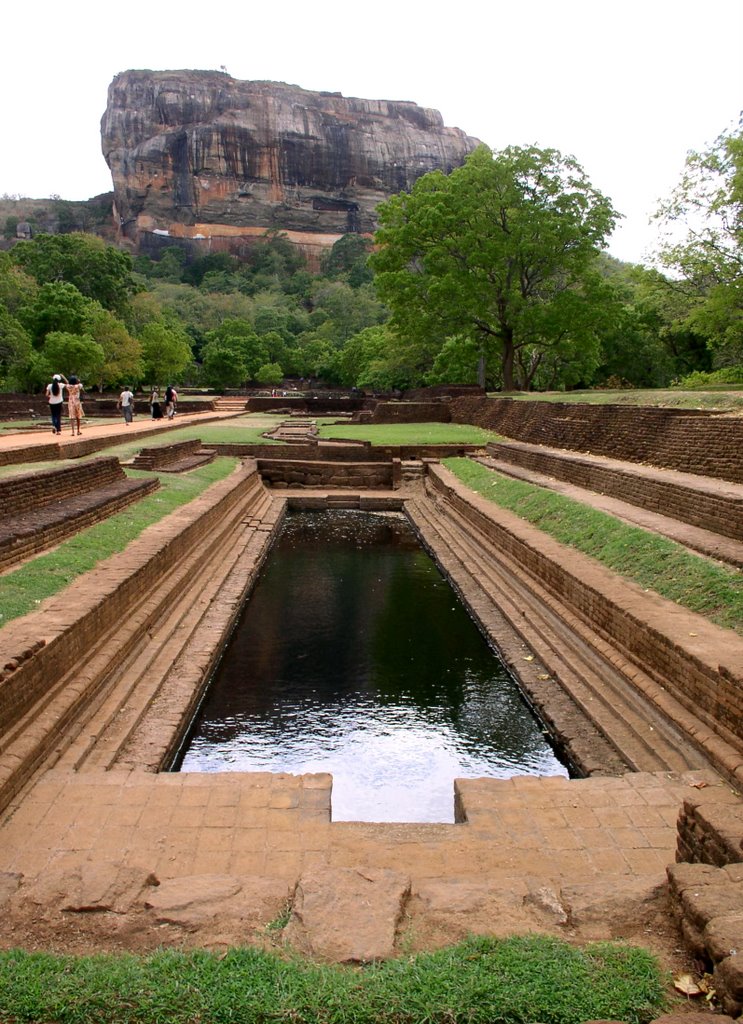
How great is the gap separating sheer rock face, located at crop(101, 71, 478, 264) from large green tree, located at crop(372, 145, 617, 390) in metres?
78.4

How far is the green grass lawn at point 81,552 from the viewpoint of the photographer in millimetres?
6242

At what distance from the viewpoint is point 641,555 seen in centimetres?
762

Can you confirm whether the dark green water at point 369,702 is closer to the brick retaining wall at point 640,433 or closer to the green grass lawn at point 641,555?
the green grass lawn at point 641,555

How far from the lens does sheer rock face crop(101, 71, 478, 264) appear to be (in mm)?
99625

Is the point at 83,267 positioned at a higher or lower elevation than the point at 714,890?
higher

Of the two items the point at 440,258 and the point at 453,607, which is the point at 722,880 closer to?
the point at 453,607

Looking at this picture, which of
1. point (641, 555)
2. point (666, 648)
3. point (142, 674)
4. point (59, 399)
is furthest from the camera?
point (59, 399)

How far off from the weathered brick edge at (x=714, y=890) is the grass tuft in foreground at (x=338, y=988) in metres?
0.19

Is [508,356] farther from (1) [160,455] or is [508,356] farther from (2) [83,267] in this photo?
(2) [83,267]

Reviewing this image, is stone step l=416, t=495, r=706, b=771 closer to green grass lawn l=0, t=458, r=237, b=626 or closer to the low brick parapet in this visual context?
green grass lawn l=0, t=458, r=237, b=626

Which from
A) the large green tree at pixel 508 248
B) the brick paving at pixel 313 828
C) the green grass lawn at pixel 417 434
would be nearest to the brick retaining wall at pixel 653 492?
the brick paving at pixel 313 828

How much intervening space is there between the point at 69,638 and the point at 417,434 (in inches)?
719

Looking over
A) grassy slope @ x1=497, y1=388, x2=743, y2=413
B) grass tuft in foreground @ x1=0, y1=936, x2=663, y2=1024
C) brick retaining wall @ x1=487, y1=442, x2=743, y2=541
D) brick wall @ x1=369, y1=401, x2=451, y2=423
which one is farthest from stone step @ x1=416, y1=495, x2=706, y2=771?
brick wall @ x1=369, y1=401, x2=451, y2=423

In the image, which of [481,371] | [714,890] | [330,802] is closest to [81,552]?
[330,802]
